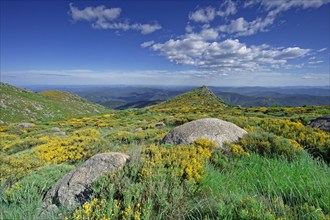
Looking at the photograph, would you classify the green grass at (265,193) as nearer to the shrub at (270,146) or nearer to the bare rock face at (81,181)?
the shrub at (270,146)

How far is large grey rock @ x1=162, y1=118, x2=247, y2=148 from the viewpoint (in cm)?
775

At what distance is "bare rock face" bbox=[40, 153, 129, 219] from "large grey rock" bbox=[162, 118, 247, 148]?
2965 mm

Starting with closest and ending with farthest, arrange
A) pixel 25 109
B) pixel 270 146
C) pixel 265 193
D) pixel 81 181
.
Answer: pixel 265 193, pixel 81 181, pixel 270 146, pixel 25 109

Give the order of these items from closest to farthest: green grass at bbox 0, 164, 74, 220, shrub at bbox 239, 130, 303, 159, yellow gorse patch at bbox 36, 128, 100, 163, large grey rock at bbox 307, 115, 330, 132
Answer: green grass at bbox 0, 164, 74, 220
shrub at bbox 239, 130, 303, 159
yellow gorse patch at bbox 36, 128, 100, 163
large grey rock at bbox 307, 115, 330, 132

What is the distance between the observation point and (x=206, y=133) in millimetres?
8031

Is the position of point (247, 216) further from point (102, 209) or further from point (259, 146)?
point (259, 146)

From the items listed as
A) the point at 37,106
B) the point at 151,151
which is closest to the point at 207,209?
the point at 151,151

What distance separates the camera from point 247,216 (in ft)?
8.73

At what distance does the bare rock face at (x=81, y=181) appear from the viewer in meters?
4.43

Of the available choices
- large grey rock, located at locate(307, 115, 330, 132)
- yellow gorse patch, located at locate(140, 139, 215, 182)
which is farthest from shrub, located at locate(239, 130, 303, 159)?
large grey rock, located at locate(307, 115, 330, 132)

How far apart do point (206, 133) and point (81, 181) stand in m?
5.01

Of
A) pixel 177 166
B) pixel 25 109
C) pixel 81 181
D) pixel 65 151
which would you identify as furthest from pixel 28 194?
pixel 25 109

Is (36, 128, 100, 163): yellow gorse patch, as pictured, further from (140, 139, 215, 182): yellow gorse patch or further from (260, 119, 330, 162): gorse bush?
(260, 119, 330, 162): gorse bush

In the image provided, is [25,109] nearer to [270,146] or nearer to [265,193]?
[270,146]
